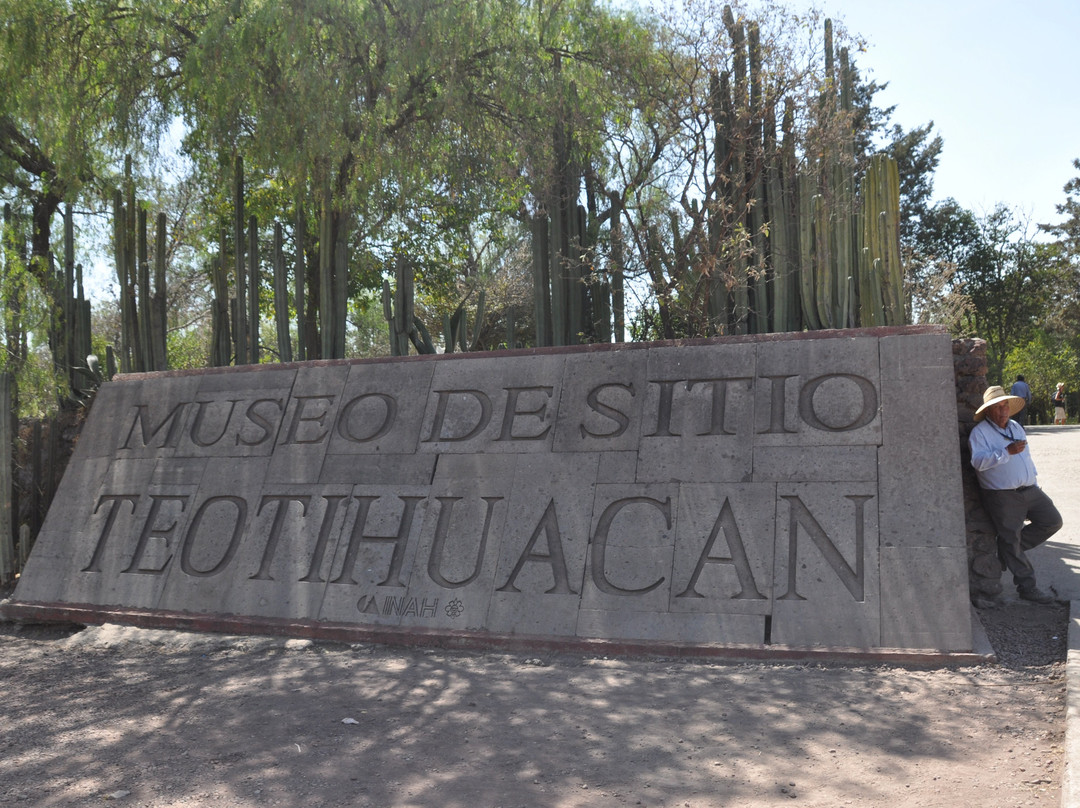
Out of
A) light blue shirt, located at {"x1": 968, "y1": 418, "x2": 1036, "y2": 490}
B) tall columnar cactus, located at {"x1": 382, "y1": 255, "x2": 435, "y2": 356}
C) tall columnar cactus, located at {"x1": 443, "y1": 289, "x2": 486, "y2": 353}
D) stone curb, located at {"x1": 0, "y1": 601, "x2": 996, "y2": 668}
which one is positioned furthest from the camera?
tall columnar cactus, located at {"x1": 443, "y1": 289, "x2": 486, "y2": 353}

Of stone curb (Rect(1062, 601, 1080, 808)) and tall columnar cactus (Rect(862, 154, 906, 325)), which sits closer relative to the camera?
stone curb (Rect(1062, 601, 1080, 808))

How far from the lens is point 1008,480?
20.3 ft

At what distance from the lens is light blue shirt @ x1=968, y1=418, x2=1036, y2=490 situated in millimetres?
6156

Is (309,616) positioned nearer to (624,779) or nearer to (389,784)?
(389,784)

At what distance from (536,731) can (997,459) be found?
12.1ft

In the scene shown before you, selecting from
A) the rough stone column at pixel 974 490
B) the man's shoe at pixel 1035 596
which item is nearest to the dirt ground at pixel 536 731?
the man's shoe at pixel 1035 596

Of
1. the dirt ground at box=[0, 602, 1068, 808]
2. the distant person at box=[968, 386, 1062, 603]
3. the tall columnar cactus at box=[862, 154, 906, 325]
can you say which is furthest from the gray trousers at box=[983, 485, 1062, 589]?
the tall columnar cactus at box=[862, 154, 906, 325]

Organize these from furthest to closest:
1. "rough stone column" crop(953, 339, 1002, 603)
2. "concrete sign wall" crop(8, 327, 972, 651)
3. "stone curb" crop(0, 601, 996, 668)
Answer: "rough stone column" crop(953, 339, 1002, 603), "concrete sign wall" crop(8, 327, 972, 651), "stone curb" crop(0, 601, 996, 668)

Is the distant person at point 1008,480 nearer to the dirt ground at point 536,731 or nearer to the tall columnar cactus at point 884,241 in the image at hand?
→ the dirt ground at point 536,731

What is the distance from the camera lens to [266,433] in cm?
773

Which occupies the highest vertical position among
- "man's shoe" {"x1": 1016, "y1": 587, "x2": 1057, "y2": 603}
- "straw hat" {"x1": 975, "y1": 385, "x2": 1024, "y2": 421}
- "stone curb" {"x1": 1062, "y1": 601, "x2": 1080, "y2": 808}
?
"straw hat" {"x1": 975, "y1": 385, "x2": 1024, "y2": 421}

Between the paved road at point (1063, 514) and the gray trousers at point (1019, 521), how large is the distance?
249mm

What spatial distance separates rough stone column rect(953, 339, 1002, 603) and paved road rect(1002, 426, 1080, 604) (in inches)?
10.7

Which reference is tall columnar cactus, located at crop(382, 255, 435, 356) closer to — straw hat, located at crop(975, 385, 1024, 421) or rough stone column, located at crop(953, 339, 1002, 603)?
rough stone column, located at crop(953, 339, 1002, 603)
